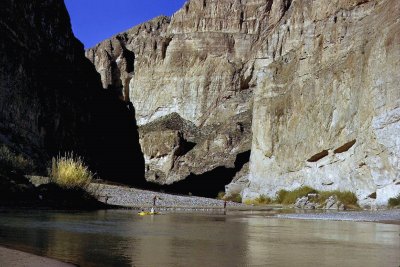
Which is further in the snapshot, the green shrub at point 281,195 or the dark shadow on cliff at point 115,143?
the dark shadow on cliff at point 115,143

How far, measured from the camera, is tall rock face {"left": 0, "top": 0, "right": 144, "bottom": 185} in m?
55.2

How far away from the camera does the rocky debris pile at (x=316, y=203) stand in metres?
39.1

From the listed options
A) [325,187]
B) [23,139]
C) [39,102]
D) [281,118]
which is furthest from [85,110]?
[325,187]

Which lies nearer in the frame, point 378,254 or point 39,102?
point 378,254

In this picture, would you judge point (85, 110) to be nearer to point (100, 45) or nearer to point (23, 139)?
point (23, 139)

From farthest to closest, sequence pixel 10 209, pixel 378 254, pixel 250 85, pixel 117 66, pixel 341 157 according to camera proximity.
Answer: pixel 117 66 → pixel 250 85 → pixel 341 157 → pixel 10 209 → pixel 378 254

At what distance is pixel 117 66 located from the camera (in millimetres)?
150500

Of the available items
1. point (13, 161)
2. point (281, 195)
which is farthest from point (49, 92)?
point (281, 195)

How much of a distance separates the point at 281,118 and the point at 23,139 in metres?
25.1

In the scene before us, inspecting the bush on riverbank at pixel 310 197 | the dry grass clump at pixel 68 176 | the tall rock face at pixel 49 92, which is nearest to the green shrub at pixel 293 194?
the bush on riverbank at pixel 310 197

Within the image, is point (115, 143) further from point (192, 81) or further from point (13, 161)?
point (13, 161)

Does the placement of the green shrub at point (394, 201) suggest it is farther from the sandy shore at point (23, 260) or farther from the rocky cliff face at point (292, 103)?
the sandy shore at point (23, 260)

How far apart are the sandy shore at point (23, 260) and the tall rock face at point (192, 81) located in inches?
3369

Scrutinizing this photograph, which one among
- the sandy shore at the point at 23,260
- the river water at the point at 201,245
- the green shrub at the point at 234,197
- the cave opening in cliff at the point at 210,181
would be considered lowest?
the sandy shore at the point at 23,260
